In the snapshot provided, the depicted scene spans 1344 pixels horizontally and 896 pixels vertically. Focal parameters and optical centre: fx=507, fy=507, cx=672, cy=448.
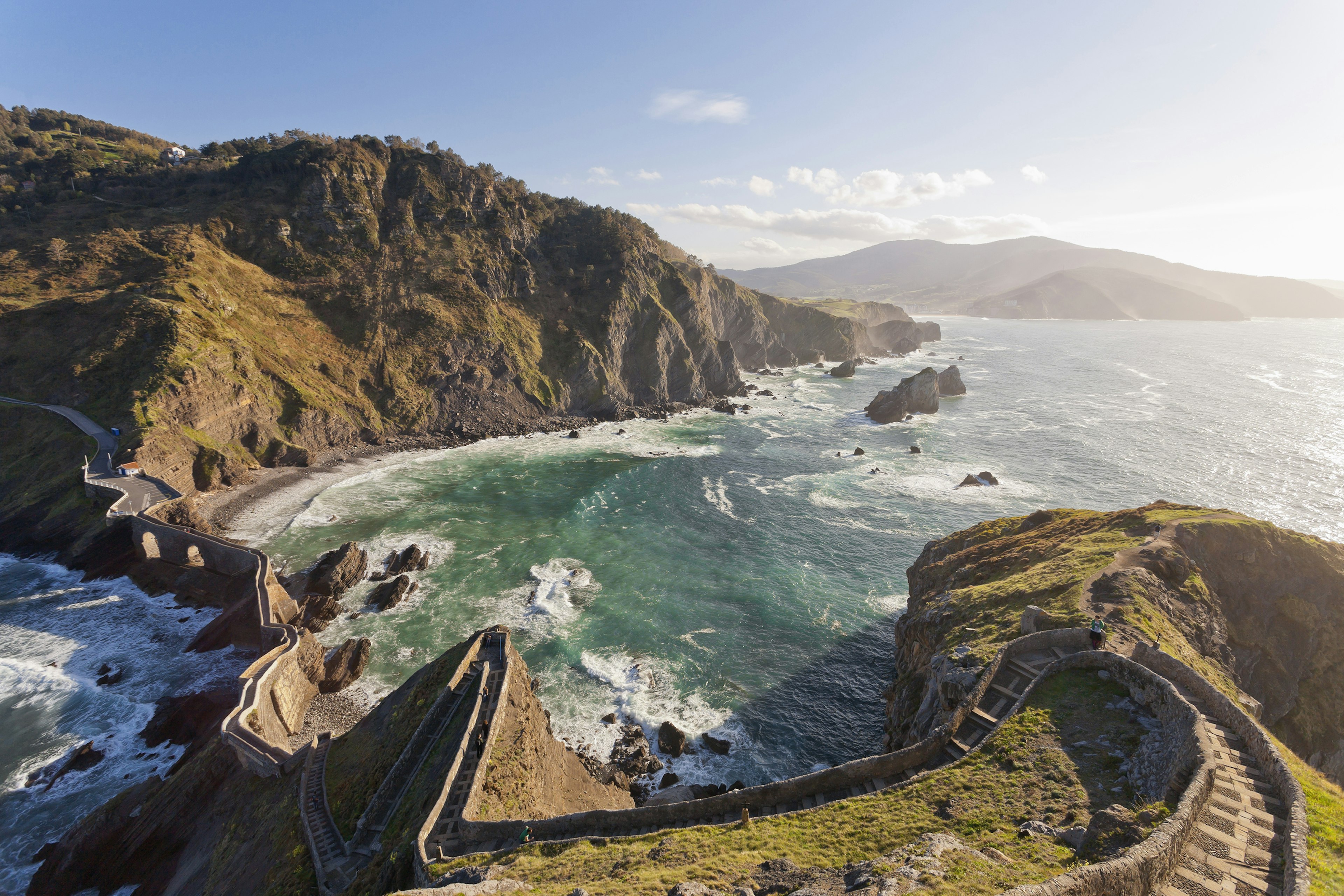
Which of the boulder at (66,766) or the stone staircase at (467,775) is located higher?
the stone staircase at (467,775)

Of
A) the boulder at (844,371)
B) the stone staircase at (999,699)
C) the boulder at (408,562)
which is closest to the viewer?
the stone staircase at (999,699)

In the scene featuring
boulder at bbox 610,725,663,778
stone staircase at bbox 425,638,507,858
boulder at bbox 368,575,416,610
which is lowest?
boulder at bbox 610,725,663,778

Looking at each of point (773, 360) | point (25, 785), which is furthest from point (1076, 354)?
point (25, 785)

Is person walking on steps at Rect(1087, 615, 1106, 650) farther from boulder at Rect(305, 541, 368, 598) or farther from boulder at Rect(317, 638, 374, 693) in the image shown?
boulder at Rect(305, 541, 368, 598)

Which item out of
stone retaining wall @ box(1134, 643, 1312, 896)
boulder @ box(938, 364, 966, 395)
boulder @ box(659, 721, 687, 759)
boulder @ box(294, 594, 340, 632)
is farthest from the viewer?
boulder @ box(938, 364, 966, 395)

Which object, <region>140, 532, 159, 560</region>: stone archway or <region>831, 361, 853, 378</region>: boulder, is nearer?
<region>140, 532, 159, 560</region>: stone archway

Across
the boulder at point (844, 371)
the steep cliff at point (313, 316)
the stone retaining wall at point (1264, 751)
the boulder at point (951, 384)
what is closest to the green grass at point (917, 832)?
the stone retaining wall at point (1264, 751)

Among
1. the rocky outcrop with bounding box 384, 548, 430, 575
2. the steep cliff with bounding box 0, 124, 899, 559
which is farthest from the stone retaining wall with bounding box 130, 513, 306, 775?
the steep cliff with bounding box 0, 124, 899, 559

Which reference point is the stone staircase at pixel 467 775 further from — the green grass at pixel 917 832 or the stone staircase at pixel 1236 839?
the stone staircase at pixel 1236 839
